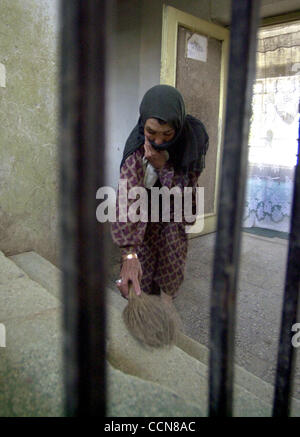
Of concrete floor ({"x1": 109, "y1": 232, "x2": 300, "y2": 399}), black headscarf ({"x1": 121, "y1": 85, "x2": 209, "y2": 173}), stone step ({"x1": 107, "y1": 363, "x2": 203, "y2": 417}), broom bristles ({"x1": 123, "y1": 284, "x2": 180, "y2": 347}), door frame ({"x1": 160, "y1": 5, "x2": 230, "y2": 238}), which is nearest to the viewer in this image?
stone step ({"x1": 107, "y1": 363, "x2": 203, "y2": 417})

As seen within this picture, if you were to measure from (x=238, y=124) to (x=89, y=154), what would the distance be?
6.3 inches

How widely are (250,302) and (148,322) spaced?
132 centimetres

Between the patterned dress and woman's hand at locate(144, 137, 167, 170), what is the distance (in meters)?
0.03

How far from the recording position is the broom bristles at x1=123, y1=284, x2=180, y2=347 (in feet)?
4.30

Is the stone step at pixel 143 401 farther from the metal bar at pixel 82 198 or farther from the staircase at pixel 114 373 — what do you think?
the metal bar at pixel 82 198

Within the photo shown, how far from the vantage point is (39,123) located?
2205mm

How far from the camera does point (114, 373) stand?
3.22 ft

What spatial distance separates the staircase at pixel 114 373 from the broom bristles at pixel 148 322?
4 centimetres

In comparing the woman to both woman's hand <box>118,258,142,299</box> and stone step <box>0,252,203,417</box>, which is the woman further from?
stone step <box>0,252,203,417</box>

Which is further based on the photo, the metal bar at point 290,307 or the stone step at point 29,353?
the stone step at point 29,353

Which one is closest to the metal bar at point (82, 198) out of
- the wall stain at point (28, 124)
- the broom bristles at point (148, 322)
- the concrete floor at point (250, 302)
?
the broom bristles at point (148, 322)

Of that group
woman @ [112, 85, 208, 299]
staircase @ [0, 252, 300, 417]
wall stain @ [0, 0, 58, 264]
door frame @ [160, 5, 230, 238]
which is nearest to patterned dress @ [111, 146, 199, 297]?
woman @ [112, 85, 208, 299]

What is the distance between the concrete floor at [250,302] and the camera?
1.88 meters
